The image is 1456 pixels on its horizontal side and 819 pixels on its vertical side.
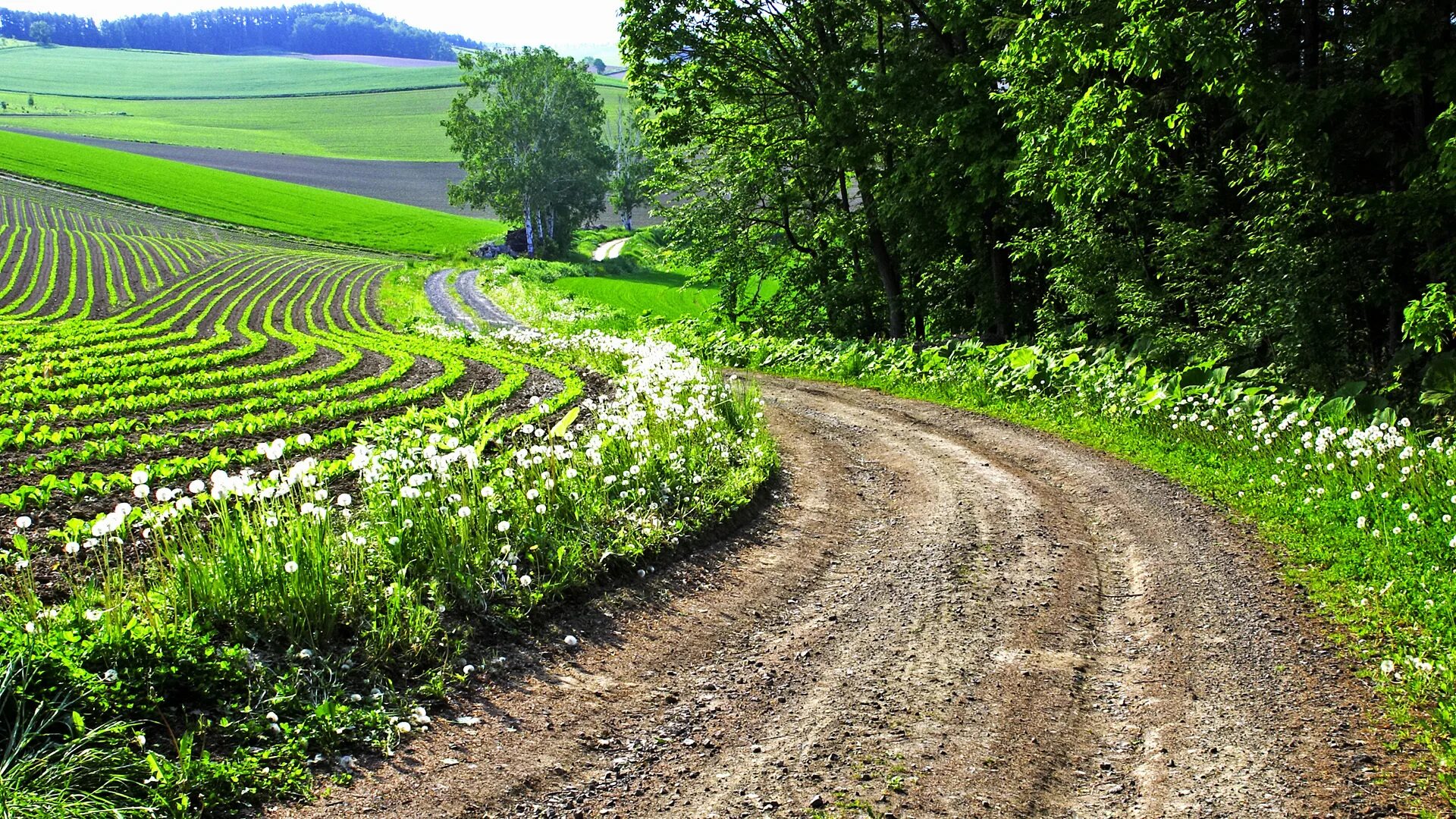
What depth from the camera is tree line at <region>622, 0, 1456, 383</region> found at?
11789 millimetres

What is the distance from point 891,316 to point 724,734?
20838 millimetres

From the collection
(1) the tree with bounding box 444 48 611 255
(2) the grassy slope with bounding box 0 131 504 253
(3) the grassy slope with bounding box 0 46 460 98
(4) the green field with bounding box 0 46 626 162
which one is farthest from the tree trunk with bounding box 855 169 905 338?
(3) the grassy slope with bounding box 0 46 460 98

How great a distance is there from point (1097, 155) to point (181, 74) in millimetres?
201823

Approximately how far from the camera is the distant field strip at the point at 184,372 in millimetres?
10703

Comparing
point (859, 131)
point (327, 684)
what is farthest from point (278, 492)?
point (859, 131)

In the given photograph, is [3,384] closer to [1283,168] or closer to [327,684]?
[327,684]

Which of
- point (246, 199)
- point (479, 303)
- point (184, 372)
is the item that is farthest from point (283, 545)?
point (246, 199)

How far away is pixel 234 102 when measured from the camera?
15012 centimetres

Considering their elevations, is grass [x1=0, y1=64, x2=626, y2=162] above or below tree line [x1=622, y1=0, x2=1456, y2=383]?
above

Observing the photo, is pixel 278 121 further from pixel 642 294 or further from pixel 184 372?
pixel 184 372

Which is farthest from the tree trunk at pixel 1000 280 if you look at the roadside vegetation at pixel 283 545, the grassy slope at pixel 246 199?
the grassy slope at pixel 246 199

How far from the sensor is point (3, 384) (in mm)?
15625

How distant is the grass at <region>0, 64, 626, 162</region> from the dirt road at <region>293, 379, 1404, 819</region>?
11342 cm

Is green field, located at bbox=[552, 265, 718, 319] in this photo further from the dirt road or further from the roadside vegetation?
the dirt road
